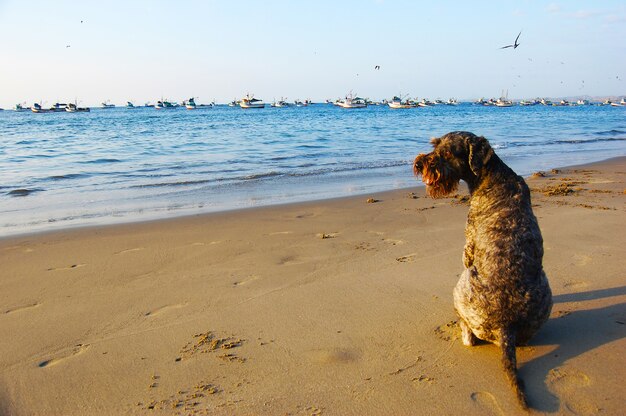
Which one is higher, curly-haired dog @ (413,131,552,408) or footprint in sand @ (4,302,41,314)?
curly-haired dog @ (413,131,552,408)

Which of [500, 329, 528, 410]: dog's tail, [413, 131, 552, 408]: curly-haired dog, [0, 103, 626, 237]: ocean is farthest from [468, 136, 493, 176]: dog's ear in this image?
[0, 103, 626, 237]: ocean

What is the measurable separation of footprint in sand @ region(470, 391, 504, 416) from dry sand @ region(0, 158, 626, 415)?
12 millimetres

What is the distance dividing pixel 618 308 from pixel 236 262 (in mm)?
4413

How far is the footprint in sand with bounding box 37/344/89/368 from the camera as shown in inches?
163

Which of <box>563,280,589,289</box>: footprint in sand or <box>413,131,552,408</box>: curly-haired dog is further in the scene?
<box>563,280,589,289</box>: footprint in sand

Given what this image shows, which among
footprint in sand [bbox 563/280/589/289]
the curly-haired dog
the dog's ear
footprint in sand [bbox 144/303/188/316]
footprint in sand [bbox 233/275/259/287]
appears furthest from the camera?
footprint in sand [bbox 233/275/259/287]

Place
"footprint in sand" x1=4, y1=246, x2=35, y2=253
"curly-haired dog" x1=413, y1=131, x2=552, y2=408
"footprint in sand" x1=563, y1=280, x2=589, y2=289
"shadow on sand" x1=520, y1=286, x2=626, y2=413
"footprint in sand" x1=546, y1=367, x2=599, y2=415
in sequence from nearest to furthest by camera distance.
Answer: "footprint in sand" x1=546, y1=367, x2=599, y2=415, "shadow on sand" x1=520, y1=286, x2=626, y2=413, "curly-haired dog" x1=413, y1=131, x2=552, y2=408, "footprint in sand" x1=563, y1=280, x2=589, y2=289, "footprint in sand" x1=4, y1=246, x2=35, y2=253

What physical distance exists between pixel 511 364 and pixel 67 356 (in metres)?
3.59

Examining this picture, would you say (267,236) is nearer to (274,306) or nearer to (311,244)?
(311,244)

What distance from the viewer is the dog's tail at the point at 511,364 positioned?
340cm

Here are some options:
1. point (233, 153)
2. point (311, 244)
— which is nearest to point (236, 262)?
point (311, 244)

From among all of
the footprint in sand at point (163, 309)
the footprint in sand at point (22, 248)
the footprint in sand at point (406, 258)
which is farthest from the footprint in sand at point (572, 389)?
the footprint in sand at point (22, 248)

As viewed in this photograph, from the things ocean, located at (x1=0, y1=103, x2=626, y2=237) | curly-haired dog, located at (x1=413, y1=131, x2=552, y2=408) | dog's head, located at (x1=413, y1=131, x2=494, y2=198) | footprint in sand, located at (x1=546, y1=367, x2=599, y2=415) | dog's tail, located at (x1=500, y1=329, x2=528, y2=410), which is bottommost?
ocean, located at (x1=0, y1=103, x2=626, y2=237)

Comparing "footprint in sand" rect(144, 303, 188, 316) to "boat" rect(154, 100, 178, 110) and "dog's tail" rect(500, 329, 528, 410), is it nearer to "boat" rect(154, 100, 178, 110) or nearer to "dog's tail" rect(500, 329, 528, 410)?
"dog's tail" rect(500, 329, 528, 410)
